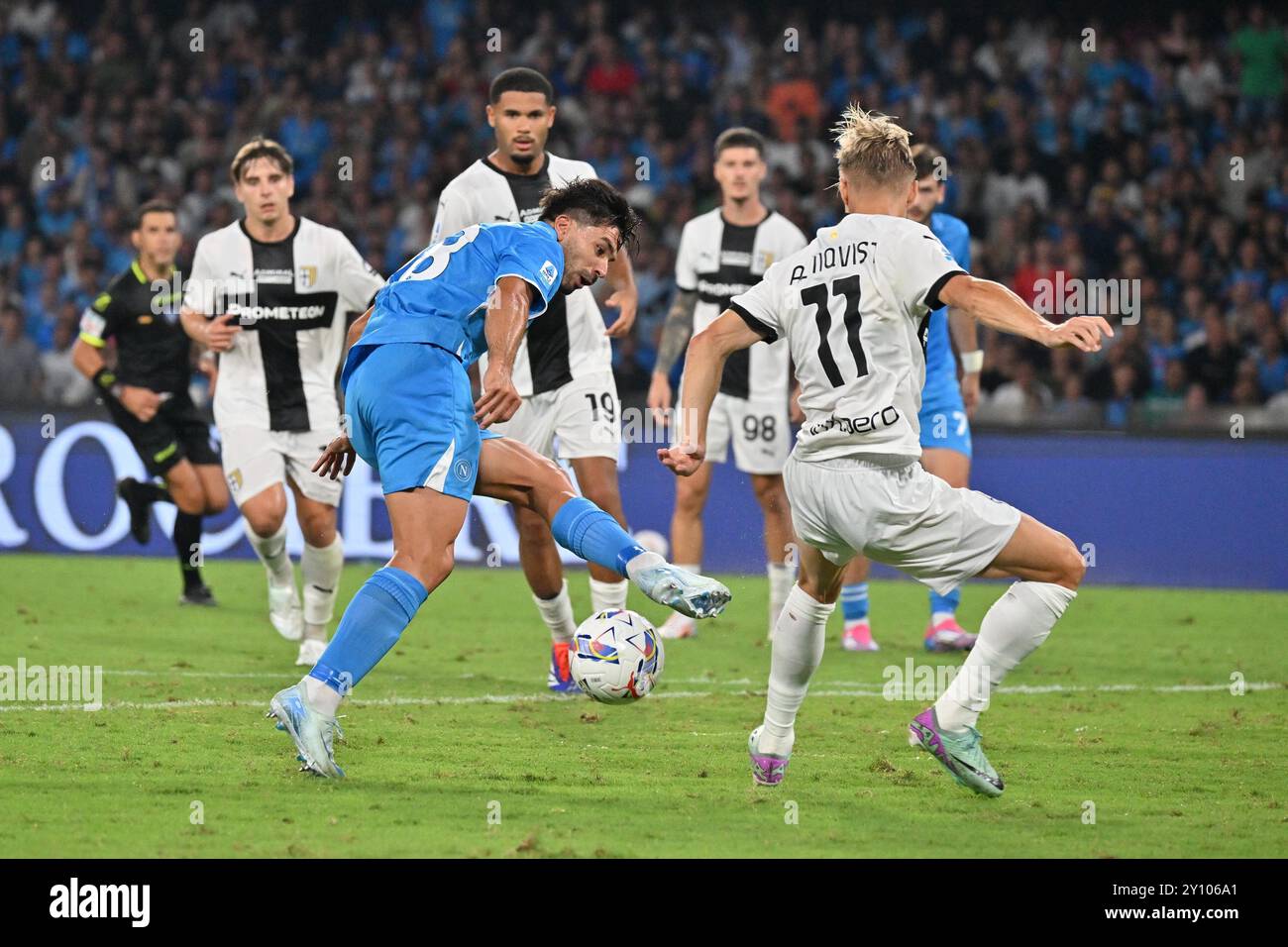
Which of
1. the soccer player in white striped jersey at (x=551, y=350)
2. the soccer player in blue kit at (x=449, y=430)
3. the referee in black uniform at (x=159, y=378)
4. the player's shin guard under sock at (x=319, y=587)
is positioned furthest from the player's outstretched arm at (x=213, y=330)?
the soccer player in blue kit at (x=449, y=430)

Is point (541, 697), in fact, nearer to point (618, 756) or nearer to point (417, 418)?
point (618, 756)

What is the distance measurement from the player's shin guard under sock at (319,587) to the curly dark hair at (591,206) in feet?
9.52

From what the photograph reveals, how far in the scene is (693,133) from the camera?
17.7 metres

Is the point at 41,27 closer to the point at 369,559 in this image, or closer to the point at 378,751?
the point at 369,559

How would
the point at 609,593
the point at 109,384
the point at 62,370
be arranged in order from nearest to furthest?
the point at 609,593, the point at 109,384, the point at 62,370

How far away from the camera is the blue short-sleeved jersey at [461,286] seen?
18.6 feet

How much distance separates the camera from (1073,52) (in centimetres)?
1752

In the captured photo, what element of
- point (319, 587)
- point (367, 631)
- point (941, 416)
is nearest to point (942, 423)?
point (941, 416)

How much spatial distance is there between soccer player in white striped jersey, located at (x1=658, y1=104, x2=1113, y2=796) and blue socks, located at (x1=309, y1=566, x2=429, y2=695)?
3.23ft

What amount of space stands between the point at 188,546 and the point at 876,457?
6704 millimetres

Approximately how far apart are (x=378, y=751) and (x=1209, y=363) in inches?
394

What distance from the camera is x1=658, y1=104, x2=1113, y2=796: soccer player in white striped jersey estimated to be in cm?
529

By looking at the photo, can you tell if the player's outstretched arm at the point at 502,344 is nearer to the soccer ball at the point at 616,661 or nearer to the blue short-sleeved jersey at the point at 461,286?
the blue short-sleeved jersey at the point at 461,286

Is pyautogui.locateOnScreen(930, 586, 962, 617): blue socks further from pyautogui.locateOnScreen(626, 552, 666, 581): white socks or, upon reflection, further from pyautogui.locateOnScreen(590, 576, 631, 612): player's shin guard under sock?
pyautogui.locateOnScreen(626, 552, 666, 581): white socks
